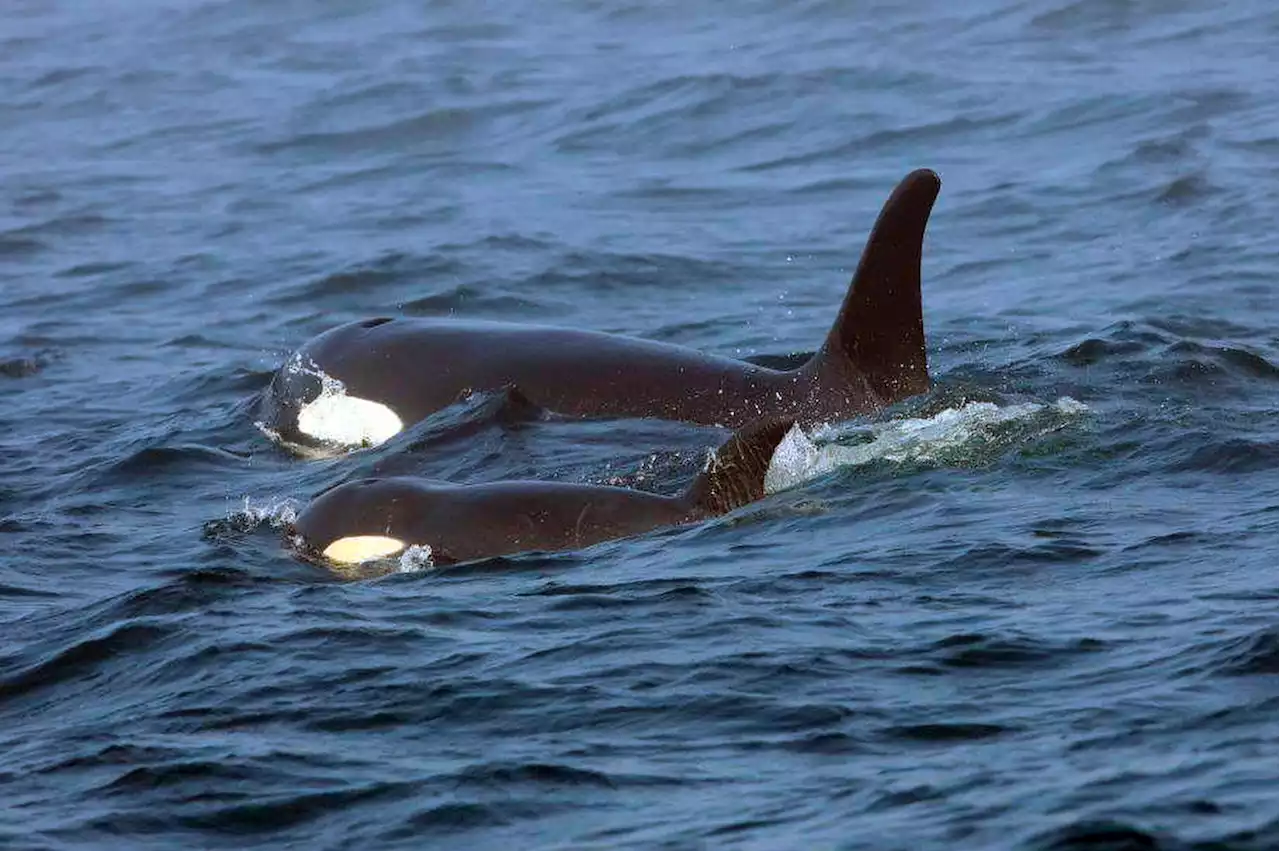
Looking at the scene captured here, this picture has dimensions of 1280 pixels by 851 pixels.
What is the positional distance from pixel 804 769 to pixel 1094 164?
49.2ft

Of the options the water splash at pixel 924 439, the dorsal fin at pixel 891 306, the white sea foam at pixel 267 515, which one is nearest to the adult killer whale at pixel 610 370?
the dorsal fin at pixel 891 306

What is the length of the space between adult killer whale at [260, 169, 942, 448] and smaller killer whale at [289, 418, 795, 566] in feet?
5.27

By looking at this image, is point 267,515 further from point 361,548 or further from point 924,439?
point 924,439

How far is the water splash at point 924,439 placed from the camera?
11.5 m

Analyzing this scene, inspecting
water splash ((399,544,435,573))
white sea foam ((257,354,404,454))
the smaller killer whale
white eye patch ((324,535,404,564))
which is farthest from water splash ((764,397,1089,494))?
white sea foam ((257,354,404,454))

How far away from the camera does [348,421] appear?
1388cm

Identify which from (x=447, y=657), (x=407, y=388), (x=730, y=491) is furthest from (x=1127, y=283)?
(x=447, y=657)

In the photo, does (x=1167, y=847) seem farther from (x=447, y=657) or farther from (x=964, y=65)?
(x=964, y=65)

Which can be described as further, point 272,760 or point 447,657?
point 447,657

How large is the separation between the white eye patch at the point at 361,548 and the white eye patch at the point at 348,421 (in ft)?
8.84

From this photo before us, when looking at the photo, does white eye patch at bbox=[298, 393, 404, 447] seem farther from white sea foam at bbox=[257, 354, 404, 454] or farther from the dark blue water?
the dark blue water

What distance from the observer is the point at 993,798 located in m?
7.05

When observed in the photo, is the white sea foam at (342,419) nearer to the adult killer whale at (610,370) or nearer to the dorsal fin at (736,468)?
the adult killer whale at (610,370)

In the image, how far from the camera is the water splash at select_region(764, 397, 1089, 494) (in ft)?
37.7
